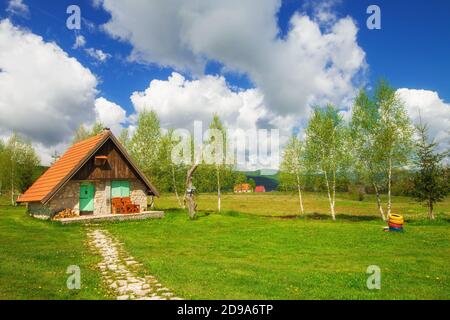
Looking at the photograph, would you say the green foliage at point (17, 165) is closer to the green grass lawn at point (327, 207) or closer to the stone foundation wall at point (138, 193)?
the green grass lawn at point (327, 207)

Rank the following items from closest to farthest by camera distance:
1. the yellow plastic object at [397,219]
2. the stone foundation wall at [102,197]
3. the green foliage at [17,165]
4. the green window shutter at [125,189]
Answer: the yellow plastic object at [397,219]
the stone foundation wall at [102,197]
the green window shutter at [125,189]
the green foliage at [17,165]

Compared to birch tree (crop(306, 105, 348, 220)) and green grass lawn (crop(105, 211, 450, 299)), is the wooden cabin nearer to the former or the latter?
green grass lawn (crop(105, 211, 450, 299))

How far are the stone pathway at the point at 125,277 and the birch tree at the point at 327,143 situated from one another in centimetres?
2482

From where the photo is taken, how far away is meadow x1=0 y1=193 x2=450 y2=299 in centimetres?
816

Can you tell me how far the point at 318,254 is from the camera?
1298cm

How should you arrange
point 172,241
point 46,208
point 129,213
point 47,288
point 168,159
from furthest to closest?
point 168,159, point 129,213, point 46,208, point 172,241, point 47,288

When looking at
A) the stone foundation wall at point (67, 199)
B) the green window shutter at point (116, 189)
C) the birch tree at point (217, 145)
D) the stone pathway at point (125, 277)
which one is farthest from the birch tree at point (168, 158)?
the stone pathway at point (125, 277)

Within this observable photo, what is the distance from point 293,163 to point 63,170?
2454 cm

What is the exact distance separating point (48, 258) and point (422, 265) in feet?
44.1

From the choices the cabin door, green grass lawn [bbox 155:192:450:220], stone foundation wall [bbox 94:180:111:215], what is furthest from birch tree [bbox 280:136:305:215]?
the cabin door

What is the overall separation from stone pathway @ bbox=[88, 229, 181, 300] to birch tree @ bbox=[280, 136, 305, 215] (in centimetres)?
2645

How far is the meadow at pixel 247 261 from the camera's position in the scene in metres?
8.16

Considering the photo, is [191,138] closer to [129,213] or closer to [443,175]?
[129,213]
